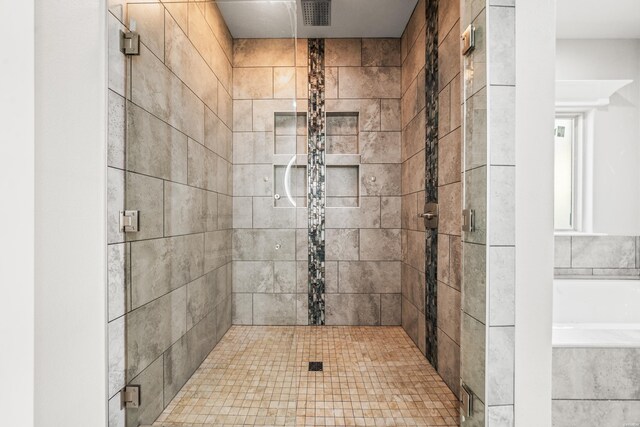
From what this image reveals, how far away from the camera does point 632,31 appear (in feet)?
8.12

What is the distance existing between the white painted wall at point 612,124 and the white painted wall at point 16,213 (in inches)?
118

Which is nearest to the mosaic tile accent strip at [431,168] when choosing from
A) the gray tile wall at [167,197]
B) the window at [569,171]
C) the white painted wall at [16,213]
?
the window at [569,171]

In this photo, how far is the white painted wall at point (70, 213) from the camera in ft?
3.73

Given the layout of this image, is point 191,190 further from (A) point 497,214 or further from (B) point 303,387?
(A) point 497,214

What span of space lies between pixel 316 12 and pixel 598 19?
6.32 ft

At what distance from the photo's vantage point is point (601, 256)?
250 cm

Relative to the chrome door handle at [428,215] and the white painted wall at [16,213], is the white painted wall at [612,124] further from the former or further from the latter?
the white painted wall at [16,213]

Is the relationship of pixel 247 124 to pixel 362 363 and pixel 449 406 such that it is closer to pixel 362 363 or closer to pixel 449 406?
pixel 362 363

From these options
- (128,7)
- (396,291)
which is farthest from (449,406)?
(128,7)

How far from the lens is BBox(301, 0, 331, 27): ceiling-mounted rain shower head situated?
2512 mm

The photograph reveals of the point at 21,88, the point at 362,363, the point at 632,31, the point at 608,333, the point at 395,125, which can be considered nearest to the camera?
the point at 21,88

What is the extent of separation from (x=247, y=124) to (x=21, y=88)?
1110mm

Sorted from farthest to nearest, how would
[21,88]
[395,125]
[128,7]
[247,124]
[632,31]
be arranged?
[395,125] → [632,31] → [247,124] → [128,7] → [21,88]

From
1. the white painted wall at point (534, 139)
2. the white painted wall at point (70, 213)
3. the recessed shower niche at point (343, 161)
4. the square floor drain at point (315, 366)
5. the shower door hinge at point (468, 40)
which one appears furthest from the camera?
the recessed shower niche at point (343, 161)
